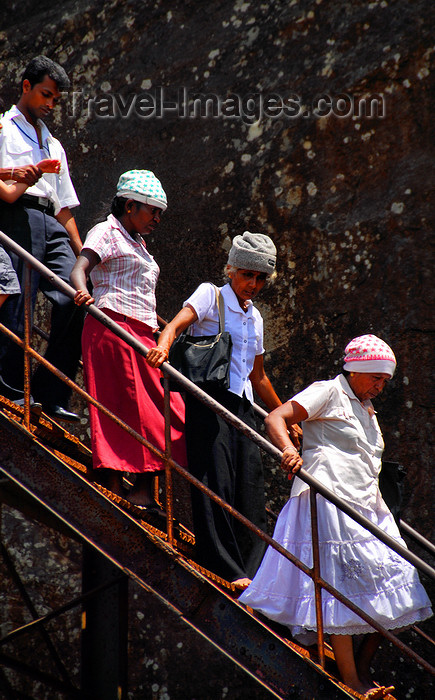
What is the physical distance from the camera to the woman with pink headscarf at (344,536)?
326 centimetres

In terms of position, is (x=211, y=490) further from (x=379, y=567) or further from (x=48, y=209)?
(x=48, y=209)

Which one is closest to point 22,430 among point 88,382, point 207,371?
point 88,382

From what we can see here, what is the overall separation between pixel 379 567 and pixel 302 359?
2733mm

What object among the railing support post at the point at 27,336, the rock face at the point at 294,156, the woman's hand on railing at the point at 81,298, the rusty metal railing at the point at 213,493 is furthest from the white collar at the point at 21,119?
the rock face at the point at 294,156

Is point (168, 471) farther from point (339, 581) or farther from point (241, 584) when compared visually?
point (339, 581)

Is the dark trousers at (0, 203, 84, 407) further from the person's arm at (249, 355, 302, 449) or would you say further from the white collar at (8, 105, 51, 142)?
the person's arm at (249, 355, 302, 449)

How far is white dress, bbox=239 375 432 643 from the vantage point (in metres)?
3.26

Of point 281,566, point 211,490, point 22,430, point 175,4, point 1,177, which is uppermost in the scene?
point 175,4

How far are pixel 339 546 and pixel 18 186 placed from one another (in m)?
2.09

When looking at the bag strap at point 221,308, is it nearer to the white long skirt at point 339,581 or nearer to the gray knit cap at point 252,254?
the gray knit cap at point 252,254

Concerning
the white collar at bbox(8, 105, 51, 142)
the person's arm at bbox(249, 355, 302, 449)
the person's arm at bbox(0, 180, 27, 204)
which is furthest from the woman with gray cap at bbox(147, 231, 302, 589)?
the white collar at bbox(8, 105, 51, 142)

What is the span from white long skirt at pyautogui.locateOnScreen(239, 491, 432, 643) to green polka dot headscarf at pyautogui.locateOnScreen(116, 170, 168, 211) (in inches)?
60.4

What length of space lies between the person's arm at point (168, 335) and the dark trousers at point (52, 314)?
59 centimetres

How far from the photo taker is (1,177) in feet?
12.4
